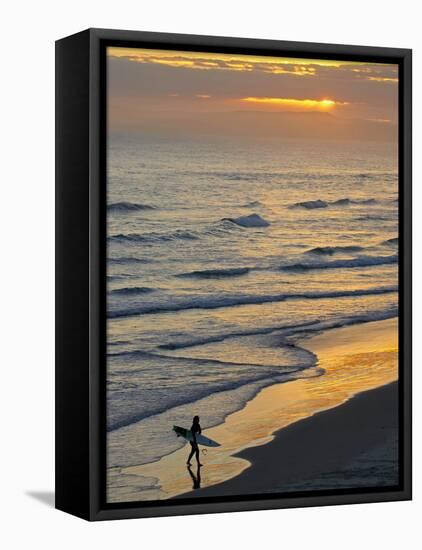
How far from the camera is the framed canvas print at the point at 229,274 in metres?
11.1

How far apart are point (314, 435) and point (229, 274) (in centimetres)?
113

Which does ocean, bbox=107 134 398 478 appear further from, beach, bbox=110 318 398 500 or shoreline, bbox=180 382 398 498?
shoreline, bbox=180 382 398 498

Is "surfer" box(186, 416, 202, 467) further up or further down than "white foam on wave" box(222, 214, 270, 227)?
further down

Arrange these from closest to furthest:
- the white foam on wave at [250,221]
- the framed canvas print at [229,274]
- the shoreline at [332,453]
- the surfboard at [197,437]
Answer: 1. the framed canvas print at [229,274]
2. the surfboard at [197,437]
3. the white foam on wave at [250,221]
4. the shoreline at [332,453]

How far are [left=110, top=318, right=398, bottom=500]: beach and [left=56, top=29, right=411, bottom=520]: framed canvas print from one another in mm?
12

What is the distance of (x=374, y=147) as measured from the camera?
12.0 meters

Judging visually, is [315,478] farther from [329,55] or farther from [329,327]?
[329,55]

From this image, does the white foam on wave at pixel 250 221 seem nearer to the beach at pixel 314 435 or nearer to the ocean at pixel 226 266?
the ocean at pixel 226 266

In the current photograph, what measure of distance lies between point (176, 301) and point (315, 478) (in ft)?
4.66

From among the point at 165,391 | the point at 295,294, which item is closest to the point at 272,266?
the point at 295,294

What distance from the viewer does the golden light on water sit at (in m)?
11.6

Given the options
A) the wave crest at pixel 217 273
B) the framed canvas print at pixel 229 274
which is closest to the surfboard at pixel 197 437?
the framed canvas print at pixel 229 274

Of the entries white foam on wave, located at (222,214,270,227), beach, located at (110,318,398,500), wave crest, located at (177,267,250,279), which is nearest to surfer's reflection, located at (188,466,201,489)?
beach, located at (110,318,398,500)

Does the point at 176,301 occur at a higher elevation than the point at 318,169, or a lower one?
lower
